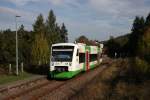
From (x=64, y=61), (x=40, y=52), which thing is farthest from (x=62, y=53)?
(x=40, y=52)

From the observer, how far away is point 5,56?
38.5 meters

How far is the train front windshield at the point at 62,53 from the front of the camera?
90.0 feet

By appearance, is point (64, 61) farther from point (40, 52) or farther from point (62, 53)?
point (40, 52)

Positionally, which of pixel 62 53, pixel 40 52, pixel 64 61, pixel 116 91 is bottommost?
pixel 116 91

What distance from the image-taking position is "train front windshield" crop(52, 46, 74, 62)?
27.4 meters

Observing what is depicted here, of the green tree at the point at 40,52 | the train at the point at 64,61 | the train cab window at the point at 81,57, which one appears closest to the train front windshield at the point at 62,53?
the train at the point at 64,61

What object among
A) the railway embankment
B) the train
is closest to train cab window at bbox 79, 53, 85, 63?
the train

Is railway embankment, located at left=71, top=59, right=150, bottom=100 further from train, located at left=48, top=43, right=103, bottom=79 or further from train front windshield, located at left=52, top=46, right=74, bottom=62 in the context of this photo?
train front windshield, located at left=52, top=46, right=74, bottom=62

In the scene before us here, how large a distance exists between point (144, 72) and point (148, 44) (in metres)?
4.70

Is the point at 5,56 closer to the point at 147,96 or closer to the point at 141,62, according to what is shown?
the point at 141,62

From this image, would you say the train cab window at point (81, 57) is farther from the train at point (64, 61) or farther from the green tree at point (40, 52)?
the green tree at point (40, 52)

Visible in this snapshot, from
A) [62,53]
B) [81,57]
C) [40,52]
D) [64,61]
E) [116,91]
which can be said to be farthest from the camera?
[40,52]

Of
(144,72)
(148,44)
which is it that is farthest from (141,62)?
(148,44)

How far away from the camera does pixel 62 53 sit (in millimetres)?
27828
